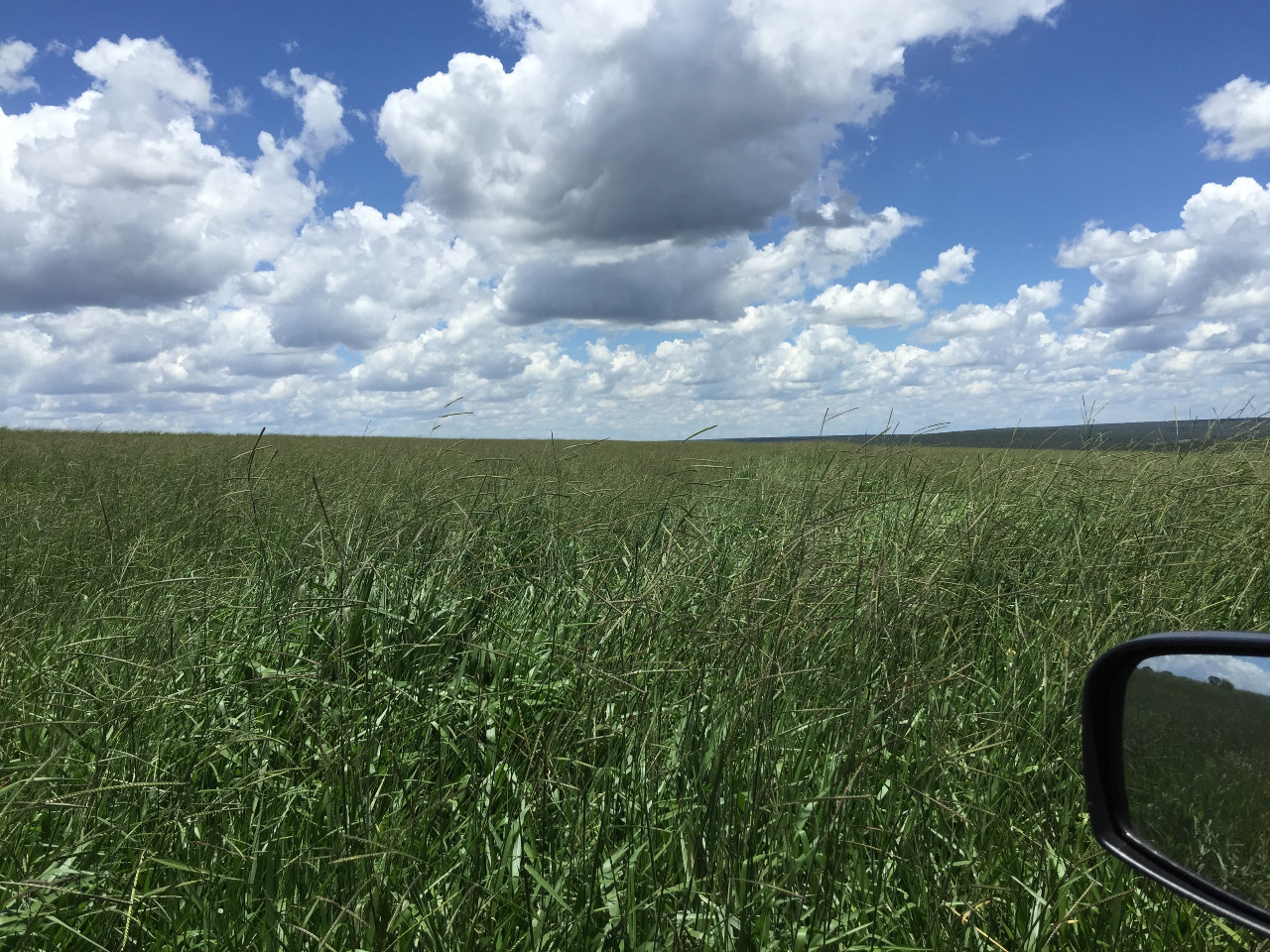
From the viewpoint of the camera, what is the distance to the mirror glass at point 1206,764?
99 cm

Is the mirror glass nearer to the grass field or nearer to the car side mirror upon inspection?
the car side mirror

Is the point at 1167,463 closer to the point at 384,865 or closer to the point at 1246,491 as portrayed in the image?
the point at 1246,491

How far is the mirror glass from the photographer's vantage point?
987mm

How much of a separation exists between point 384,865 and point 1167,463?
5.13 meters

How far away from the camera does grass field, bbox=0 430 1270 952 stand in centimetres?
158

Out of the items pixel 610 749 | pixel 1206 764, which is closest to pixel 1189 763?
pixel 1206 764

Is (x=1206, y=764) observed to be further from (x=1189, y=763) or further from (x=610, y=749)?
(x=610, y=749)

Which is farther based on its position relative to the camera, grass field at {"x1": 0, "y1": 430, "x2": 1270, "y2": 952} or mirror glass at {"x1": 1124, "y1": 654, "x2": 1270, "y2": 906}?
grass field at {"x1": 0, "y1": 430, "x2": 1270, "y2": 952}

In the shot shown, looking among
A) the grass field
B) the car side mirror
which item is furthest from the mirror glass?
the grass field

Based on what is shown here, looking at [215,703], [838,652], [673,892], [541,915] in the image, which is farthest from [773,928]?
[215,703]

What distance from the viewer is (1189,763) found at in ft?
3.66

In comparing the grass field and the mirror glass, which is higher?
the mirror glass

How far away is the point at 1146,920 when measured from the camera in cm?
162

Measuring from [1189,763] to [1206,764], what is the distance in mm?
27
